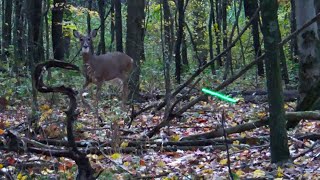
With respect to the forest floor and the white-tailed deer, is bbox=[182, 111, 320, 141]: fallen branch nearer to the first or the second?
the forest floor

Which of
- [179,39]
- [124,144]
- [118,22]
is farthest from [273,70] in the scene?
[118,22]

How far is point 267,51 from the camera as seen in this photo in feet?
16.7

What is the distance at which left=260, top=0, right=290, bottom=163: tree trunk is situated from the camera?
5.05 metres

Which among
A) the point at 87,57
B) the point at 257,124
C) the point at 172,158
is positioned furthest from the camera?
the point at 87,57

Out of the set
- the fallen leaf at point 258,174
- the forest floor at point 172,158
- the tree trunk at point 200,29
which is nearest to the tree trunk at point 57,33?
the tree trunk at point 200,29

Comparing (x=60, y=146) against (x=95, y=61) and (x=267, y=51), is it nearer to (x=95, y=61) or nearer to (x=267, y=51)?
(x=267, y=51)

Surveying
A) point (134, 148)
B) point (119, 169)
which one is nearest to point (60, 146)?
point (134, 148)

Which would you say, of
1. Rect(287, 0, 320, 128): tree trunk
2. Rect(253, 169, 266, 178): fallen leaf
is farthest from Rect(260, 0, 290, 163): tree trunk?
Rect(287, 0, 320, 128): tree trunk

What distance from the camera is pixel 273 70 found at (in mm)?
5090

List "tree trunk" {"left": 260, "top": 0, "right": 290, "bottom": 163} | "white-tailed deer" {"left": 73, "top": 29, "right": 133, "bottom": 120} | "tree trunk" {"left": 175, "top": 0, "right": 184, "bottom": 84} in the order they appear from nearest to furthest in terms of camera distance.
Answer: "tree trunk" {"left": 260, "top": 0, "right": 290, "bottom": 163} < "white-tailed deer" {"left": 73, "top": 29, "right": 133, "bottom": 120} < "tree trunk" {"left": 175, "top": 0, "right": 184, "bottom": 84}

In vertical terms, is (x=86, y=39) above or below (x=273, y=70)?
above

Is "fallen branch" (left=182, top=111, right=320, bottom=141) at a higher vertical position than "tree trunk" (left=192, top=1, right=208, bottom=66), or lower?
lower

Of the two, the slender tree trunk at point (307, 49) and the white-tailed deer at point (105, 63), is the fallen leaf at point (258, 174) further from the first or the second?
the white-tailed deer at point (105, 63)

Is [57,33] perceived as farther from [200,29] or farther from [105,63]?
[200,29]
